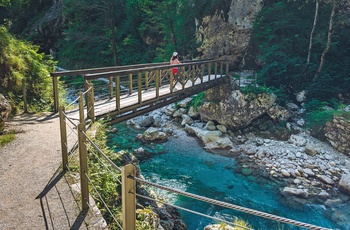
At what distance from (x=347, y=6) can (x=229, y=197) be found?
43.2 feet

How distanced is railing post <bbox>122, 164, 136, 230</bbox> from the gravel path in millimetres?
1204

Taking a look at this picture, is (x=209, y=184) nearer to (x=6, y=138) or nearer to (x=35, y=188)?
(x=6, y=138)

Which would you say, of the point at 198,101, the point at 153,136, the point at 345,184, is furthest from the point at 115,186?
the point at 198,101

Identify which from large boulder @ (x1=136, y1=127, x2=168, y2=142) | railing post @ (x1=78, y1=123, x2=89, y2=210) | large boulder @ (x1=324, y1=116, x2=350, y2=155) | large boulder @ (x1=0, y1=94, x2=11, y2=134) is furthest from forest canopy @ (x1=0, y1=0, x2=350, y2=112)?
railing post @ (x1=78, y1=123, x2=89, y2=210)

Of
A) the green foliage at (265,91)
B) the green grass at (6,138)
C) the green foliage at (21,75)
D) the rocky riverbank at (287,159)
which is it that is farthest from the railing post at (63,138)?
the green foliage at (265,91)

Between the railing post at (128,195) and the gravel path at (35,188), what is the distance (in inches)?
47.4

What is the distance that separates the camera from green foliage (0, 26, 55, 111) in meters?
8.42

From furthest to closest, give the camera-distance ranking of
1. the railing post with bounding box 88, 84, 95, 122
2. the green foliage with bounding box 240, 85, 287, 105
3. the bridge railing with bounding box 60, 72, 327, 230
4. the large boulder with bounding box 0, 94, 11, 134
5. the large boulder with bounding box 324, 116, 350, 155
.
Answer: the green foliage with bounding box 240, 85, 287, 105 < the large boulder with bounding box 324, 116, 350, 155 < the railing post with bounding box 88, 84, 95, 122 < the large boulder with bounding box 0, 94, 11, 134 < the bridge railing with bounding box 60, 72, 327, 230

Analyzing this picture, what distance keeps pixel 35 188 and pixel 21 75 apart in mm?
6073

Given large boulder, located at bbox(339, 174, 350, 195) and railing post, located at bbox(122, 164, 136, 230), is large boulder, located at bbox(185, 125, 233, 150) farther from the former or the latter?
railing post, located at bbox(122, 164, 136, 230)

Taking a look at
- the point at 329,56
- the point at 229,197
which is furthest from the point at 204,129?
the point at 329,56

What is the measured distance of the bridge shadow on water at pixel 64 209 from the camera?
332cm

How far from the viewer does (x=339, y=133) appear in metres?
11.8

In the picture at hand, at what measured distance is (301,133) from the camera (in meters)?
12.9
